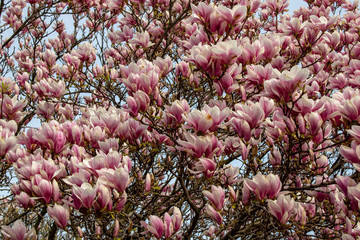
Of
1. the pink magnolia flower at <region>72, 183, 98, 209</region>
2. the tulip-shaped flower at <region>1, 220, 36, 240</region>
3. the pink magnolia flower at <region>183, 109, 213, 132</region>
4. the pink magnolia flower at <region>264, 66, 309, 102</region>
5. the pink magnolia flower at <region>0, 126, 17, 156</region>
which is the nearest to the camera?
the pink magnolia flower at <region>72, 183, 98, 209</region>

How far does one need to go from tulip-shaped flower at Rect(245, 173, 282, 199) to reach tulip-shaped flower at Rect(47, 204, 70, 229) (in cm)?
125

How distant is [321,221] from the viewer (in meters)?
3.14

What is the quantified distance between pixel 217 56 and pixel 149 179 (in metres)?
1.17

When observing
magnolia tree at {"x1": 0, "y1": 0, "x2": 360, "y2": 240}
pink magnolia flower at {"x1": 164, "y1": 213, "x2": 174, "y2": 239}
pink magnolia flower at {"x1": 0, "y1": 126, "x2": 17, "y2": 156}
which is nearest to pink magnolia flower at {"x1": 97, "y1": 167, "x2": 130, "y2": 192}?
magnolia tree at {"x1": 0, "y1": 0, "x2": 360, "y2": 240}

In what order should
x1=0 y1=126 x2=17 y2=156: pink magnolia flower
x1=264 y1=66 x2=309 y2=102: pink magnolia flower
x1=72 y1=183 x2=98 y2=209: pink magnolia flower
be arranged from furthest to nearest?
1. x1=0 y1=126 x2=17 y2=156: pink magnolia flower
2. x1=264 y1=66 x2=309 y2=102: pink magnolia flower
3. x1=72 y1=183 x2=98 y2=209: pink magnolia flower

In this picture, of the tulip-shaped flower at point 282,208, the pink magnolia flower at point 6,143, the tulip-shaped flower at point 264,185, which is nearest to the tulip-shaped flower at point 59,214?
the pink magnolia flower at point 6,143

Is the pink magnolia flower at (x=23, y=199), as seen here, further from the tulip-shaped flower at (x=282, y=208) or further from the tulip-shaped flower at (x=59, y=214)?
the tulip-shaped flower at (x=282, y=208)

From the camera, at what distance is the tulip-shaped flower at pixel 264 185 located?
215 centimetres

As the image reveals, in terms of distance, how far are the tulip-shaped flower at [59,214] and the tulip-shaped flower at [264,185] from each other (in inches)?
49.1

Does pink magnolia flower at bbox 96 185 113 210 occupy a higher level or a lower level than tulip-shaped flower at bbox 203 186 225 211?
lower

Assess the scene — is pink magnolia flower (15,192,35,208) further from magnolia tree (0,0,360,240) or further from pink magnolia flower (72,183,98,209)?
pink magnolia flower (72,183,98,209)

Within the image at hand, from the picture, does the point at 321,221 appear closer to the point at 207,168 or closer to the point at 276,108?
the point at 276,108

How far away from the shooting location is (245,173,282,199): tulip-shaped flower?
215cm

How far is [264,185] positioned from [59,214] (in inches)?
54.4
